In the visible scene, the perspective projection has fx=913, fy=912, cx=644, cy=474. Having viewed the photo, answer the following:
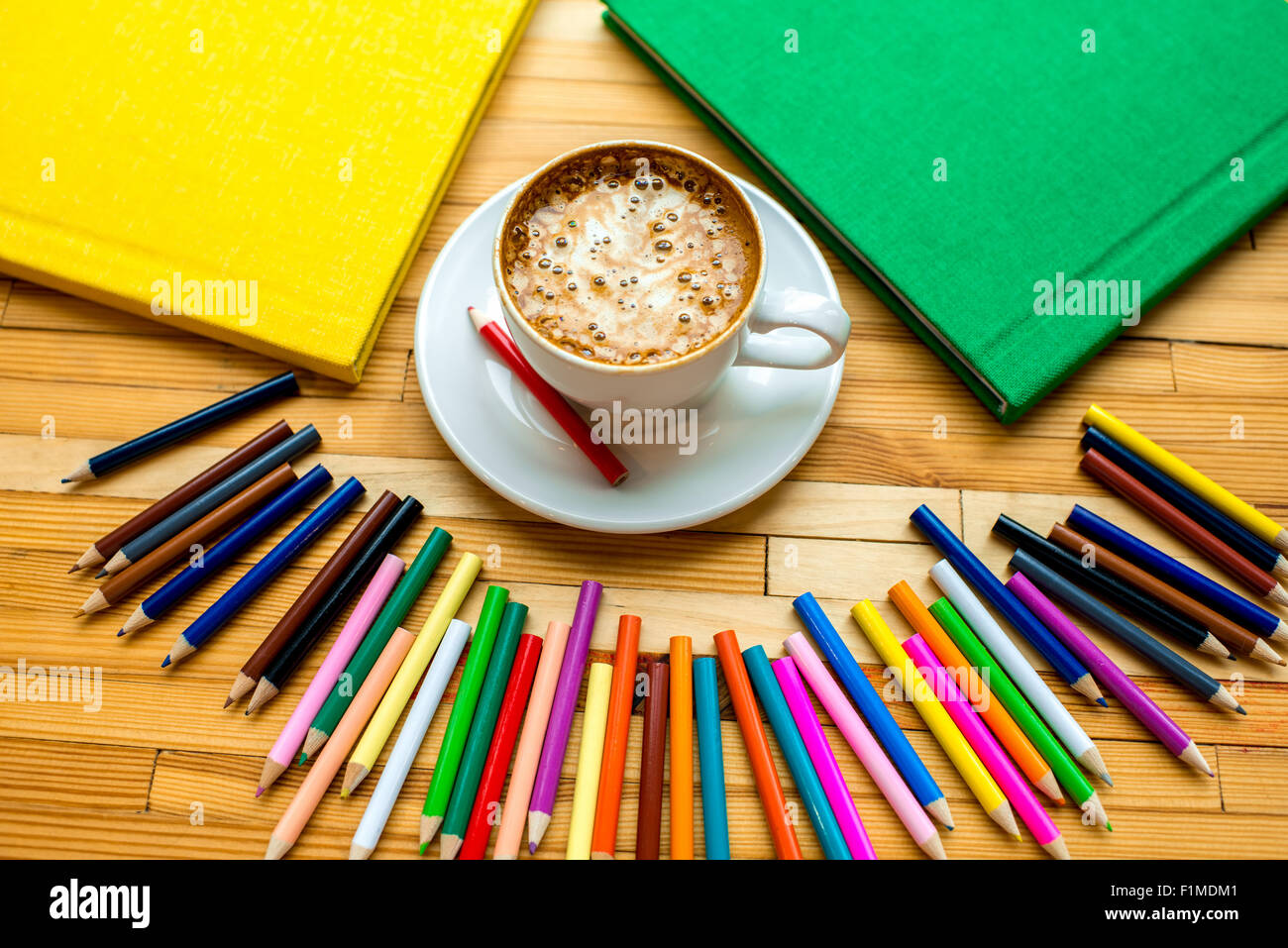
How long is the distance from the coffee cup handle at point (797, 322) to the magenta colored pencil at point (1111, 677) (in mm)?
271

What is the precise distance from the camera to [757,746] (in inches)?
29.6

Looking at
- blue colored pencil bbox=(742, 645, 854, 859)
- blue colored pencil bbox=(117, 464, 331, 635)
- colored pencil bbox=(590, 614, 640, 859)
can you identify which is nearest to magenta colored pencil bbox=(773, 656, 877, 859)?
blue colored pencil bbox=(742, 645, 854, 859)

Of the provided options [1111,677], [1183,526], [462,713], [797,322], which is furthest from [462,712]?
[1183,526]

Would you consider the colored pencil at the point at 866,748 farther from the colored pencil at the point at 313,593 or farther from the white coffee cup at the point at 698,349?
the colored pencil at the point at 313,593

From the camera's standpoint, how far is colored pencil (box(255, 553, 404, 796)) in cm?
74

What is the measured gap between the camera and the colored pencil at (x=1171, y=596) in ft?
2.58

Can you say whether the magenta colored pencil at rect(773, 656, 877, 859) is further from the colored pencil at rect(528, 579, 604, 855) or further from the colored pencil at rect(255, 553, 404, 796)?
the colored pencil at rect(255, 553, 404, 796)

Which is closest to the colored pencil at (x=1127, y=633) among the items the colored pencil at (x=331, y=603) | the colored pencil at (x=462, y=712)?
the colored pencil at (x=462, y=712)

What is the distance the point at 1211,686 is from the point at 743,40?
31.2 inches

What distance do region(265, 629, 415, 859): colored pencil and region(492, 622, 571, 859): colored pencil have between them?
121 millimetres

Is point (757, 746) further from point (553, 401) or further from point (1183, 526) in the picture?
point (1183, 526)

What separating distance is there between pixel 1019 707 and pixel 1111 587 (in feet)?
0.49

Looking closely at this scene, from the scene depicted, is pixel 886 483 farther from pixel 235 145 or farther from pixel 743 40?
pixel 235 145

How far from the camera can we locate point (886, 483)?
87 cm
